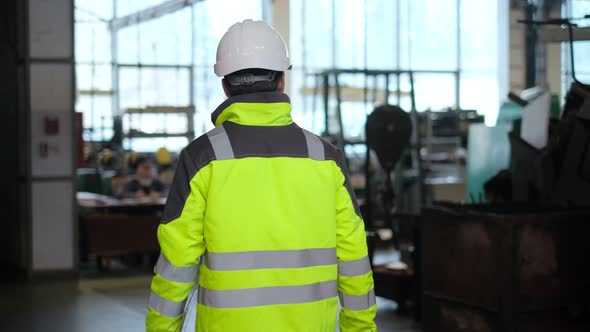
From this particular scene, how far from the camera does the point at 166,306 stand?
243 cm

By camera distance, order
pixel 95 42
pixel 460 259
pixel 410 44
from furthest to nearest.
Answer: pixel 410 44 → pixel 95 42 → pixel 460 259

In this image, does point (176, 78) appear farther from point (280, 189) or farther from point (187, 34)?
point (280, 189)

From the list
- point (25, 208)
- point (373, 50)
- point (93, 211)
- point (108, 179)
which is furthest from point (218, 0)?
point (25, 208)

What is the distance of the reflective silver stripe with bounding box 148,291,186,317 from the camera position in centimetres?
243

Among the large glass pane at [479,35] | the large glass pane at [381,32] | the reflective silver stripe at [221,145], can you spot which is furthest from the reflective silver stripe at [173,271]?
the large glass pane at [479,35]

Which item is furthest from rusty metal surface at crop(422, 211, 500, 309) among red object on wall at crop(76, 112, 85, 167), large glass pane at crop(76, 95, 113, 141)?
large glass pane at crop(76, 95, 113, 141)

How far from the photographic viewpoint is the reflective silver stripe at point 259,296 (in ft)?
7.82

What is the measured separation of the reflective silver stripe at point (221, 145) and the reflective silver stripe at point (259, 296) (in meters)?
0.36

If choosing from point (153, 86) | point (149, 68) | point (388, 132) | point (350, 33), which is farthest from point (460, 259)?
point (350, 33)

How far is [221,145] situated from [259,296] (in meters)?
0.42

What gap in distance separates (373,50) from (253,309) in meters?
14.4

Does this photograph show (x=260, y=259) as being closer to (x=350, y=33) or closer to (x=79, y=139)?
(x=79, y=139)

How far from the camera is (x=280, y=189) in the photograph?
2.45m

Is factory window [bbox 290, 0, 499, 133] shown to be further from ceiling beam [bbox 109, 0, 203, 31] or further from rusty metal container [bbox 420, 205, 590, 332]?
rusty metal container [bbox 420, 205, 590, 332]
